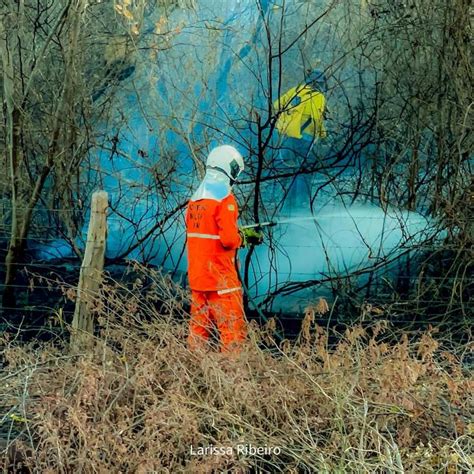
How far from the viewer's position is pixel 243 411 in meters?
4.32

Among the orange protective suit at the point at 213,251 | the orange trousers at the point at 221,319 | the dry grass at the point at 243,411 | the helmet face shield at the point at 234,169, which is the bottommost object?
the dry grass at the point at 243,411

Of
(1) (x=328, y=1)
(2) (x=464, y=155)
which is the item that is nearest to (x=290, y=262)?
(2) (x=464, y=155)

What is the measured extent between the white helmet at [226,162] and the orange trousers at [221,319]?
84cm

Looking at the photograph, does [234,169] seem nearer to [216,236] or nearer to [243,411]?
[216,236]

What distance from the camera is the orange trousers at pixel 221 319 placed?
4.89 m

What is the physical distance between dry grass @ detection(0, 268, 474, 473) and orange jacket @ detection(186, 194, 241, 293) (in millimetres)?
1430

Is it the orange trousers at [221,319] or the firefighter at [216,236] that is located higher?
the firefighter at [216,236]

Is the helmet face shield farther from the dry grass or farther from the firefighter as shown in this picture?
the dry grass

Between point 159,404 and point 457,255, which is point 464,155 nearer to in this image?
point 457,255

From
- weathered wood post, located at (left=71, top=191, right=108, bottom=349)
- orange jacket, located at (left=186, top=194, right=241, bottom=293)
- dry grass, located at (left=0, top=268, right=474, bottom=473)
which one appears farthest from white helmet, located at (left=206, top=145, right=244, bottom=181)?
dry grass, located at (left=0, top=268, right=474, bottom=473)

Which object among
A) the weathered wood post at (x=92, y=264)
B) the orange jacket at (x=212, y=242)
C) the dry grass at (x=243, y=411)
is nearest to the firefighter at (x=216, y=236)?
the orange jacket at (x=212, y=242)

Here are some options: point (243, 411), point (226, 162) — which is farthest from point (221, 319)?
point (226, 162)

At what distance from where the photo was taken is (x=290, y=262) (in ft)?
26.7

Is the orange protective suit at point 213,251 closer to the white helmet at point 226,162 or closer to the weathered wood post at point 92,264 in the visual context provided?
the white helmet at point 226,162
